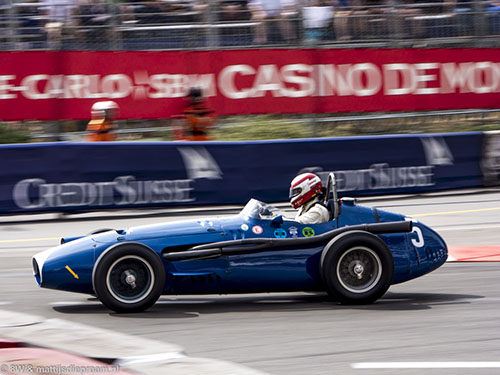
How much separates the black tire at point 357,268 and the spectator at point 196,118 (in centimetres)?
765

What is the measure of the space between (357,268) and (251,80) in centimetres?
908

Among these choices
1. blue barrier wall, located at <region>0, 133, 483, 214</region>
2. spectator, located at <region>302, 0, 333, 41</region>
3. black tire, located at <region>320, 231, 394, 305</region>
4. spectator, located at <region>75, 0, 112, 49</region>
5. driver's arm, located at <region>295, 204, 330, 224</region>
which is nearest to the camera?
black tire, located at <region>320, 231, 394, 305</region>

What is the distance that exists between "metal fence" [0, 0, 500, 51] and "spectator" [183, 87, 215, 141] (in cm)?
135

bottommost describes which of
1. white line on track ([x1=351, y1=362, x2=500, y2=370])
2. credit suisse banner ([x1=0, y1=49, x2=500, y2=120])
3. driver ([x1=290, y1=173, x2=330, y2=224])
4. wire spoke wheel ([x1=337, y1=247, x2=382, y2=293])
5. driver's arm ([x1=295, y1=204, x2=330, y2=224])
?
white line on track ([x1=351, y1=362, x2=500, y2=370])

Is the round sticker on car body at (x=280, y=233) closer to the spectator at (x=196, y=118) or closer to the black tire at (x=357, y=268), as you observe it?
the black tire at (x=357, y=268)

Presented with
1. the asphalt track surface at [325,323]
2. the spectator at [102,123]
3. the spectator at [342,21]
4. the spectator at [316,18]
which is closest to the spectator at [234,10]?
the spectator at [316,18]

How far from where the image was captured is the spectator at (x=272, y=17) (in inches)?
645

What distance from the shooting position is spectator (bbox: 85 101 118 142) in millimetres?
14594

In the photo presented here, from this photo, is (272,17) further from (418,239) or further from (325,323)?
(325,323)

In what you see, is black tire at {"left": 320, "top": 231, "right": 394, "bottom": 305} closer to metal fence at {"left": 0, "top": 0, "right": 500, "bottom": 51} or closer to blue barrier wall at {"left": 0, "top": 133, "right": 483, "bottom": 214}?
blue barrier wall at {"left": 0, "top": 133, "right": 483, "bottom": 214}

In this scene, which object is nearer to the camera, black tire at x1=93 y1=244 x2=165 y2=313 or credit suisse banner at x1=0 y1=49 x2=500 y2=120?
black tire at x1=93 y1=244 x2=165 y2=313

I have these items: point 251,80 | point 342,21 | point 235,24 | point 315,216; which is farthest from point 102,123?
point 315,216

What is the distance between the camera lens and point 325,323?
7.15 m

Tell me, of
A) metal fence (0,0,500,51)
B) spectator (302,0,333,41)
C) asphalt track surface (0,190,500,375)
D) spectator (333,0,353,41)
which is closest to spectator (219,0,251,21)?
metal fence (0,0,500,51)
